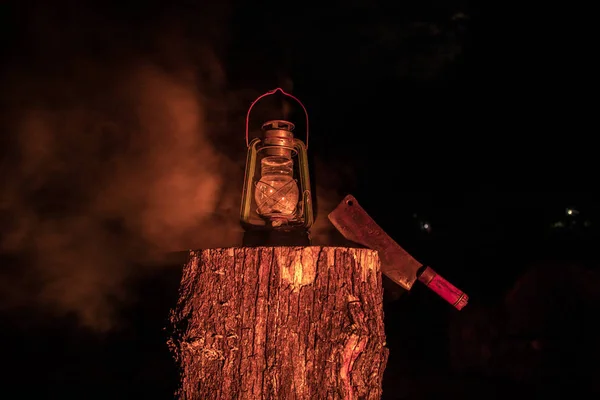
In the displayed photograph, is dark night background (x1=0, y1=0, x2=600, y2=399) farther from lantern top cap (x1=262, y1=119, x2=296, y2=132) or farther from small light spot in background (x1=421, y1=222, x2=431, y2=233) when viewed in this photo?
lantern top cap (x1=262, y1=119, x2=296, y2=132)

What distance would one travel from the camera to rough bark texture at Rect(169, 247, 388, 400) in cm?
148

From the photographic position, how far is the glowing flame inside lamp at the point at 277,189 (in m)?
1.94

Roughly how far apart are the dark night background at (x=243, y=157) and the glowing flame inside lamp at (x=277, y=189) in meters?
0.77

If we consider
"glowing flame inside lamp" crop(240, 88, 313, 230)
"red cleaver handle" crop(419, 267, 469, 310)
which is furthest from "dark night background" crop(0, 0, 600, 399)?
"red cleaver handle" crop(419, 267, 469, 310)

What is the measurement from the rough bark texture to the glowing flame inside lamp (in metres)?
0.41

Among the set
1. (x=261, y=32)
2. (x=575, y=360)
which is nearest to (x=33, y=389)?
(x=261, y=32)

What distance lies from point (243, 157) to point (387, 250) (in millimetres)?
1179

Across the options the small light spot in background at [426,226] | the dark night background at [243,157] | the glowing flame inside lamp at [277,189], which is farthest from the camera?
the small light spot in background at [426,226]

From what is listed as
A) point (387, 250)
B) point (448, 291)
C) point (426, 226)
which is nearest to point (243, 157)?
point (387, 250)

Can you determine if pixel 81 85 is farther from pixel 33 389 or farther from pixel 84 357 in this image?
pixel 33 389

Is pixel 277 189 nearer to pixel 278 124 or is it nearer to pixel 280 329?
pixel 278 124

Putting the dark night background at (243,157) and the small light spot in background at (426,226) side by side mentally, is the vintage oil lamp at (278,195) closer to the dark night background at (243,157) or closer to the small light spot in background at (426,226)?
the dark night background at (243,157)

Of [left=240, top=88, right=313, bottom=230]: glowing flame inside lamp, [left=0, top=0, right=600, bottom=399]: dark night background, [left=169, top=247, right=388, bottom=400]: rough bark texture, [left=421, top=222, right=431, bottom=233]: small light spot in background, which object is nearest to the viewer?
[left=169, top=247, right=388, bottom=400]: rough bark texture

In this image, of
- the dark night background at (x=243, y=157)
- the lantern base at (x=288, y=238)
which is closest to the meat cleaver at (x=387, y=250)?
the lantern base at (x=288, y=238)
